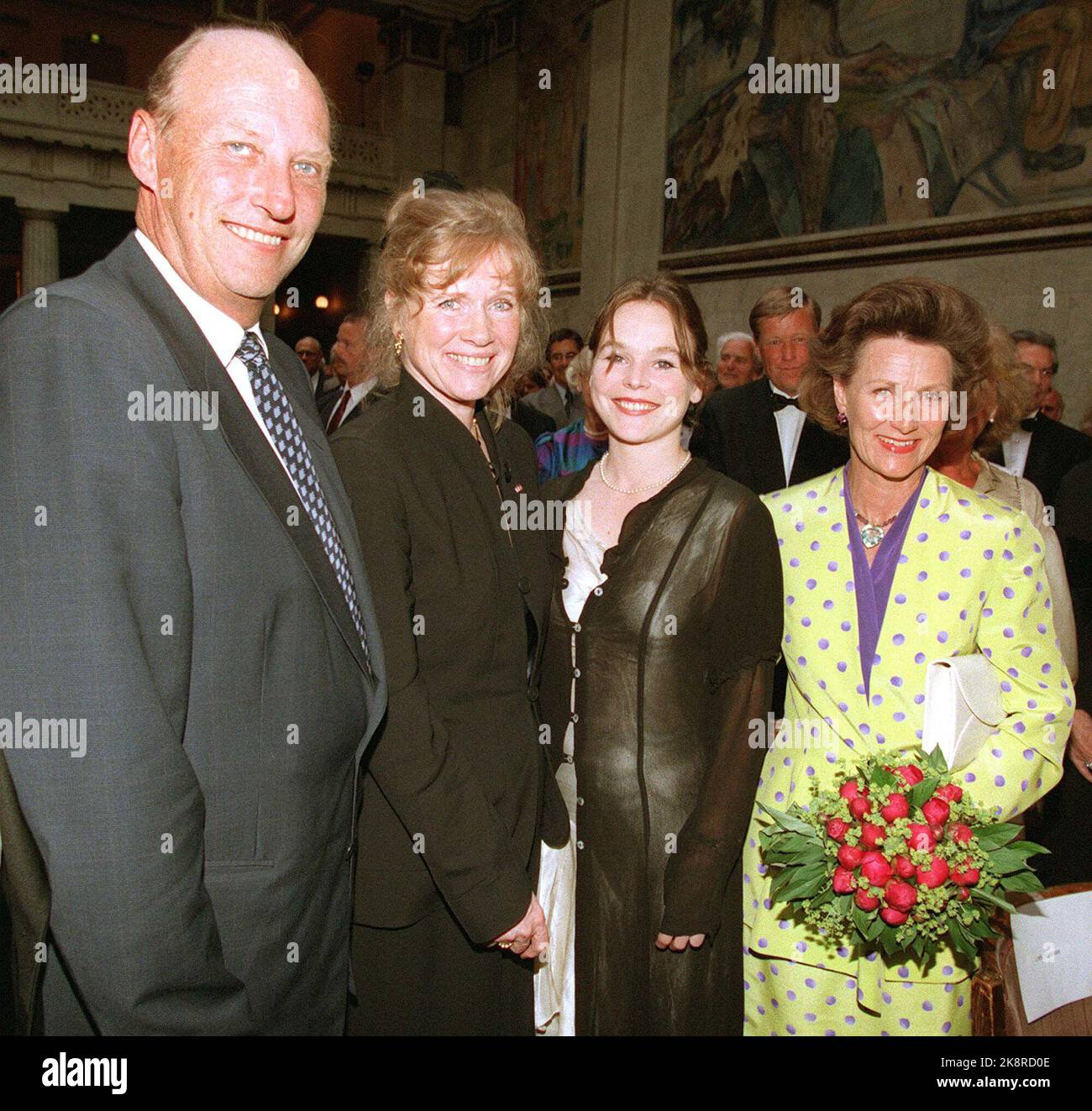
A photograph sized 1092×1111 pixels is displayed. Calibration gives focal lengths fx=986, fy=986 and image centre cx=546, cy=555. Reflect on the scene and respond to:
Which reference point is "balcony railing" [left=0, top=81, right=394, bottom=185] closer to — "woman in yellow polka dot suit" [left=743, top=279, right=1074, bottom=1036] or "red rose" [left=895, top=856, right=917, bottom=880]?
"woman in yellow polka dot suit" [left=743, top=279, right=1074, bottom=1036]

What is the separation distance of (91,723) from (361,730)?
22.1 inches

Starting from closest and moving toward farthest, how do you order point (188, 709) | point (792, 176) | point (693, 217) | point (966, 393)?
point (188, 709), point (966, 393), point (792, 176), point (693, 217)

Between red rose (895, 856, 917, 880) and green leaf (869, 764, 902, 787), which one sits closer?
red rose (895, 856, 917, 880)

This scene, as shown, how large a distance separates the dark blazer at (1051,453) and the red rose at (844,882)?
3.75 metres

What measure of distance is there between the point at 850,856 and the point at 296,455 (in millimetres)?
1359

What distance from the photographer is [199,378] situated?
1.54 m

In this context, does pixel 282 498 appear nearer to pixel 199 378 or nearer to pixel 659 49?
pixel 199 378

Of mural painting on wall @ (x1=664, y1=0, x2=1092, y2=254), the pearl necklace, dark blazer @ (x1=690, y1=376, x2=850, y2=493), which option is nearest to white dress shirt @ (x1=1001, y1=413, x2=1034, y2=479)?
dark blazer @ (x1=690, y1=376, x2=850, y2=493)

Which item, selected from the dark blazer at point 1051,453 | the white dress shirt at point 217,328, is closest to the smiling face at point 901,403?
the white dress shirt at point 217,328

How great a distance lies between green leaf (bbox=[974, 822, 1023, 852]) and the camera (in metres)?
2.08

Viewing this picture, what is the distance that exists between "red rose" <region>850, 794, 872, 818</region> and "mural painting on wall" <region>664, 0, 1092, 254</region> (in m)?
7.83

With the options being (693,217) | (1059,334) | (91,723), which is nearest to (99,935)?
(91,723)

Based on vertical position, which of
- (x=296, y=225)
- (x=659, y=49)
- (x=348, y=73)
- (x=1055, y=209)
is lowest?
(x=296, y=225)

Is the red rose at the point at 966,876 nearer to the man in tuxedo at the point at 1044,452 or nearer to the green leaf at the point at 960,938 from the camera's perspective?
the green leaf at the point at 960,938
